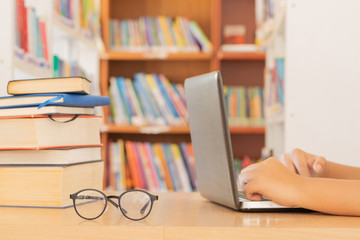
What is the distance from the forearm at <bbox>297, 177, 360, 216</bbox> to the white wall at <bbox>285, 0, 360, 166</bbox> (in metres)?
1.03

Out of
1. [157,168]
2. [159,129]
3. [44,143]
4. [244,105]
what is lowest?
[157,168]

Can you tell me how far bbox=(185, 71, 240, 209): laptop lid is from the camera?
81 cm

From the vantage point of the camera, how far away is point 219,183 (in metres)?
0.88

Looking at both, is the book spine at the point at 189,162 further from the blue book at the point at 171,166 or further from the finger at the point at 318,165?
the finger at the point at 318,165

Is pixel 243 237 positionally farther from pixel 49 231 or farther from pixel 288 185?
pixel 49 231

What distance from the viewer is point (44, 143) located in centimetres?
94

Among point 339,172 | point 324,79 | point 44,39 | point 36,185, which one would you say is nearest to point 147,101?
point 44,39

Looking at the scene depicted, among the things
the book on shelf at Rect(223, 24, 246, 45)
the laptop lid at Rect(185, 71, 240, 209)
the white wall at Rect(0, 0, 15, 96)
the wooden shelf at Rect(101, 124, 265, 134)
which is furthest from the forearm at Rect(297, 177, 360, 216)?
the book on shelf at Rect(223, 24, 246, 45)

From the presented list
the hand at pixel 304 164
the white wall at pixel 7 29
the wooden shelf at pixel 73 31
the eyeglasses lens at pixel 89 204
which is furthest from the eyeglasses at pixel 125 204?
the wooden shelf at pixel 73 31

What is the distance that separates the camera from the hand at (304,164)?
1021 mm

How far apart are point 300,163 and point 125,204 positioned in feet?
1.31

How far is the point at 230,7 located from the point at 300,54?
6.28ft

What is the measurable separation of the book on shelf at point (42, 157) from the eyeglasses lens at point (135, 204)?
0.55 feet

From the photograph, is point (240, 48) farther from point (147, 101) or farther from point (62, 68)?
point (62, 68)
